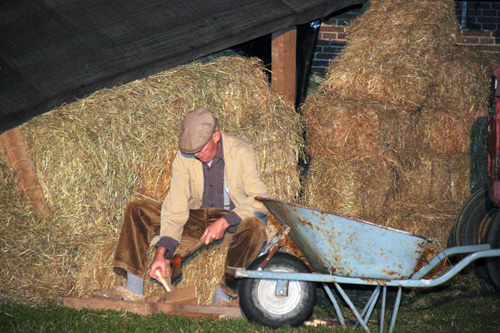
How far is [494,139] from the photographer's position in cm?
590

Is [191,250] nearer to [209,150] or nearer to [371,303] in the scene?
[209,150]

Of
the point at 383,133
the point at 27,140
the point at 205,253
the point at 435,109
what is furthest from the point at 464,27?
the point at 27,140

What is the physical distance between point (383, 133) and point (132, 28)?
9.03 feet

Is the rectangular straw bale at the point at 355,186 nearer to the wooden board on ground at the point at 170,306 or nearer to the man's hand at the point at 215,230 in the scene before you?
the man's hand at the point at 215,230

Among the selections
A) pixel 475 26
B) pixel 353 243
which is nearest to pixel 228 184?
pixel 353 243

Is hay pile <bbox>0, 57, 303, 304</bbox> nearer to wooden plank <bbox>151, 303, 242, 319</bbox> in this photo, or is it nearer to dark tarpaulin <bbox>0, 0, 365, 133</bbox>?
dark tarpaulin <bbox>0, 0, 365, 133</bbox>

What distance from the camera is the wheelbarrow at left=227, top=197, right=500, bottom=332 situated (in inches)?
171

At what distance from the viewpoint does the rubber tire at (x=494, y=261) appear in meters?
5.83

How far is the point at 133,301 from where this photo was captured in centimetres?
512

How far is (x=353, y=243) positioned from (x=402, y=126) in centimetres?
268

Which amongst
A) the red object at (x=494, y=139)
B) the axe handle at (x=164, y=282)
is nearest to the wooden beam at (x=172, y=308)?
the axe handle at (x=164, y=282)

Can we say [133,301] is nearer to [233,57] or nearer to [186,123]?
[186,123]

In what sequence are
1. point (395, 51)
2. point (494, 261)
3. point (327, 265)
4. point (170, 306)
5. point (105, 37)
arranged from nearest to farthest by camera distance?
point (327, 265), point (170, 306), point (494, 261), point (105, 37), point (395, 51)

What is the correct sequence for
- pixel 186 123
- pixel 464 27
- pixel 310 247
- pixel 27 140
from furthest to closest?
pixel 464 27
pixel 27 140
pixel 186 123
pixel 310 247
